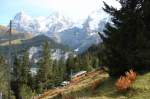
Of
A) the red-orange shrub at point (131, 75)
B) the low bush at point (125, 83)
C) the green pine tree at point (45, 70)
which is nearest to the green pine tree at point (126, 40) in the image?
the red-orange shrub at point (131, 75)

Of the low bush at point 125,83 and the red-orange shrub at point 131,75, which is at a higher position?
the red-orange shrub at point 131,75

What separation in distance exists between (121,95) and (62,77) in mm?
122265

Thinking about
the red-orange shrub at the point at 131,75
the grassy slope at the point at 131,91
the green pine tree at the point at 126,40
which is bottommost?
the grassy slope at the point at 131,91

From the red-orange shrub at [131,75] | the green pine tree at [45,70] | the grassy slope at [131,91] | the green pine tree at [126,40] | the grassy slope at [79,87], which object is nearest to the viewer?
the grassy slope at [131,91]

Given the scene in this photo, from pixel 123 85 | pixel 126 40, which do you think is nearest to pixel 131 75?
pixel 123 85

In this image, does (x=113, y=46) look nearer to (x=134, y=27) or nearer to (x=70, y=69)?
(x=134, y=27)

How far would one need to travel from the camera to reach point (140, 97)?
88.2 ft

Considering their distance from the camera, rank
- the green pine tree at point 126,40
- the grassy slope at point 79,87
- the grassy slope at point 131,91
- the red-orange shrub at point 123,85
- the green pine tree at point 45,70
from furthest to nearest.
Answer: the green pine tree at point 45,70 < the grassy slope at point 79,87 < the green pine tree at point 126,40 < the red-orange shrub at point 123,85 < the grassy slope at point 131,91

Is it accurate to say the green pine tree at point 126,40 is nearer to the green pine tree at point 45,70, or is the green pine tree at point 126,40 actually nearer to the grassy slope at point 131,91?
the grassy slope at point 131,91

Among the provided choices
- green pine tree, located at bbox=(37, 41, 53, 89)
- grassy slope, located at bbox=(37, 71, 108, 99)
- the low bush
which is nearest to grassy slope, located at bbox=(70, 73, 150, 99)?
the low bush

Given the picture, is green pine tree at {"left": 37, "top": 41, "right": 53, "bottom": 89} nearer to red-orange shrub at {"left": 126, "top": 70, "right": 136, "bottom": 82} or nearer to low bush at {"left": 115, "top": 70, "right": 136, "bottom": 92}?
red-orange shrub at {"left": 126, "top": 70, "right": 136, "bottom": 82}

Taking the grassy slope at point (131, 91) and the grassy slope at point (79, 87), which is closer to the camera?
the grassy slope at point (131, 91)

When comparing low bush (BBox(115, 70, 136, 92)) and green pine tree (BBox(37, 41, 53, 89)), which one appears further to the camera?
green pine tree (BBox(37, 41, 53, 89))

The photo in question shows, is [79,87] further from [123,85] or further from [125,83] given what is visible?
[123,85]
